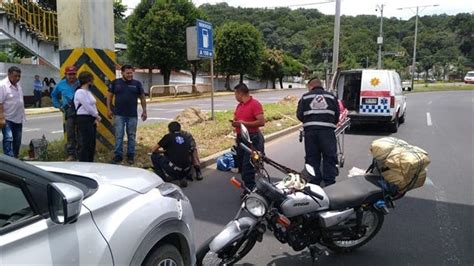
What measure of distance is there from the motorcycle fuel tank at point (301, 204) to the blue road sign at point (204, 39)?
894cm

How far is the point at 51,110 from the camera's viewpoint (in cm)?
2138

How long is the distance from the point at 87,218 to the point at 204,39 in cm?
1064

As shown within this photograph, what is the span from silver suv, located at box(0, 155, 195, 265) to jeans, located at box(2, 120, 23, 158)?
549 cm

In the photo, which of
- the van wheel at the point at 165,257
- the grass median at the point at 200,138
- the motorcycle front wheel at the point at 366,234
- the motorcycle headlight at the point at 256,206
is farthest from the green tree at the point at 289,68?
the van wheel at the point at 165,257

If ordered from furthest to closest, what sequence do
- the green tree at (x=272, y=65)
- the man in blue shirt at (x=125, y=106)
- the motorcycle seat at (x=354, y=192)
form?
the green tree at (x=272, y=65) → the man in blue shirt at (x=125, y=106) → the motorcycle seat at (x=354, y=192)

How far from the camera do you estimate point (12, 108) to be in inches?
315

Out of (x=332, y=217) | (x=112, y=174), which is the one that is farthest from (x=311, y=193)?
(x=112, y=174)

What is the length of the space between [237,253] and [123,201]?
1503 mm

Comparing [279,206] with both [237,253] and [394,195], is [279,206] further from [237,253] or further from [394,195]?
[394,195]

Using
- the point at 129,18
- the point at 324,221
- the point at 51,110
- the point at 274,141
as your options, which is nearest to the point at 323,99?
the point at 324,221

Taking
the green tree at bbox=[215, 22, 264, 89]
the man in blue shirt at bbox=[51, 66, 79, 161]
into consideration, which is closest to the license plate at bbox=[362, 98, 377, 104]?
the man in blue shirt at bbox=[51, 66, 79, 161]

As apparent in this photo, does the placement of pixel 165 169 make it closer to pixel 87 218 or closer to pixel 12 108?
pixel 12 108

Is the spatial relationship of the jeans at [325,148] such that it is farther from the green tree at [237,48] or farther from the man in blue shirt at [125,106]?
the green tree at [237,48]

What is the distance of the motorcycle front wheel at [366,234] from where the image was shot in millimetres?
4535
